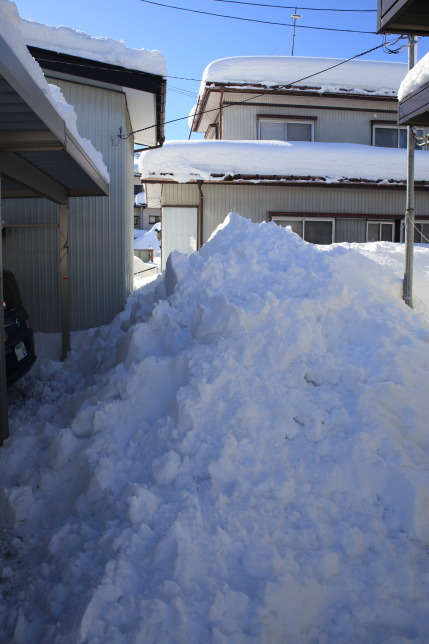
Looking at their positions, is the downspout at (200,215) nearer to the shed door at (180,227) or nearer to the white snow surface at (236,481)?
the shed door at (180,227)

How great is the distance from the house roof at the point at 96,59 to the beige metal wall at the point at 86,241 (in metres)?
0.44

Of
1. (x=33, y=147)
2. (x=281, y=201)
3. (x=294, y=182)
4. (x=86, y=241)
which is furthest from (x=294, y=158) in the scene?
(x=33, y=147)

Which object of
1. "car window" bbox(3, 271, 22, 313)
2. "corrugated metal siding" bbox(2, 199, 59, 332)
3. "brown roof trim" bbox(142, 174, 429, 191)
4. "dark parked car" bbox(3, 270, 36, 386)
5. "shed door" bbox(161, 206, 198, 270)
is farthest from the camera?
"shed door" bbox(161, 206, 198, 270)

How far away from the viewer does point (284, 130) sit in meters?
13.7

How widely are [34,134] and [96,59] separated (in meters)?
4.44

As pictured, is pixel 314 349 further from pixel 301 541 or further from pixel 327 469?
pixel 301 541

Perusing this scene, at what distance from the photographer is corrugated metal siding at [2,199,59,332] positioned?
335 inches

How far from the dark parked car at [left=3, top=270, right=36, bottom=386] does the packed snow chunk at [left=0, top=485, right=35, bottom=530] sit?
1.93m

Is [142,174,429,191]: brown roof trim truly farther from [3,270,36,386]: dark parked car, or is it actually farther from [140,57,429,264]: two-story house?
[3,270,36,386]: dark parked car

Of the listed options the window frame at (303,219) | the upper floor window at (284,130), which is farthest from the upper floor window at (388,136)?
the window frame at (303,219)

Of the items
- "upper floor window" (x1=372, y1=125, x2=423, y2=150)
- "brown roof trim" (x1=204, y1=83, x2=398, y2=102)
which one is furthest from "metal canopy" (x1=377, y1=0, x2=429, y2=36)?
"upper floor window" (x1=372, y1=125, x2=423, y2=150)

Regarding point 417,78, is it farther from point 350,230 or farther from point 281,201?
point 350,230

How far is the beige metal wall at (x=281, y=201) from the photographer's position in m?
12.4

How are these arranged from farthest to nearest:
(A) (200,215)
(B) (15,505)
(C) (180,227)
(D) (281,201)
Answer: (D) (281,201)
(C) (180,227)
(A) (200,215)
(B) (15,505)
